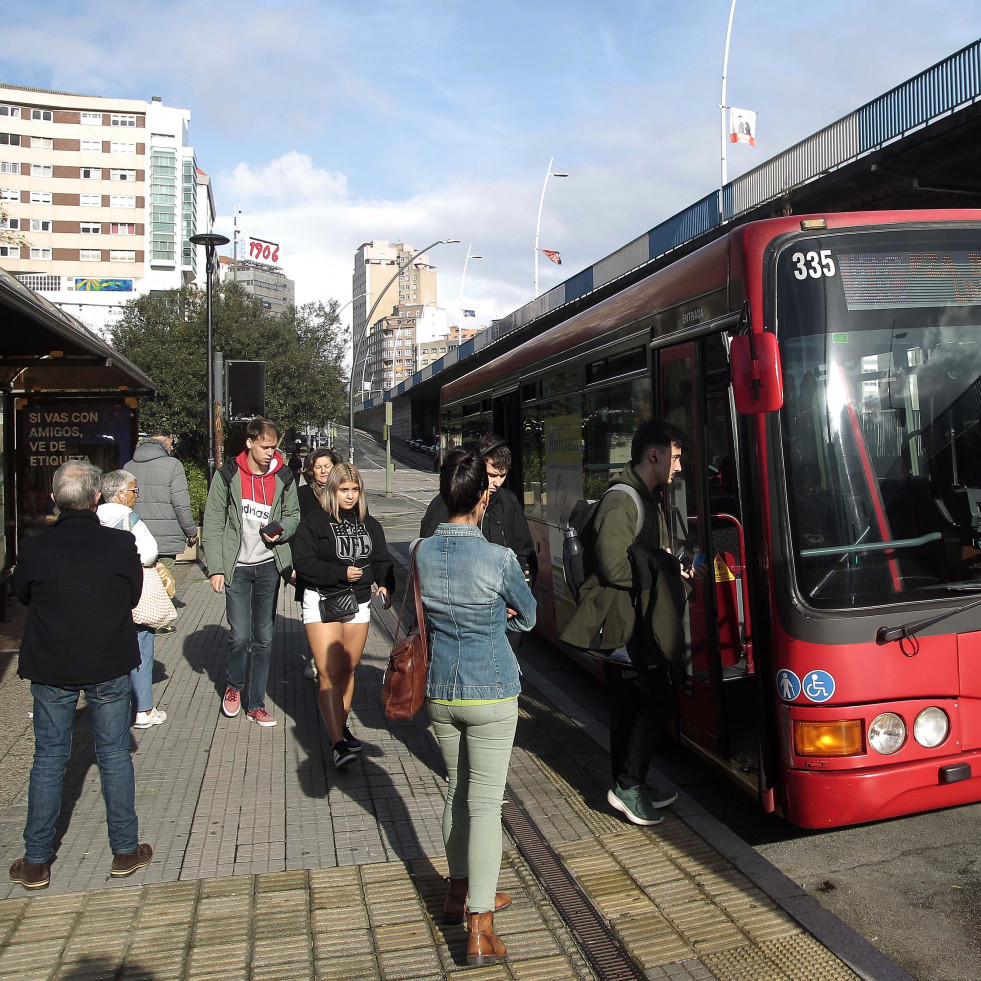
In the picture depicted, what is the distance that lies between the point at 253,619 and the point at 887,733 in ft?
12.7

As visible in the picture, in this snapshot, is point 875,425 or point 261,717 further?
point 261,717

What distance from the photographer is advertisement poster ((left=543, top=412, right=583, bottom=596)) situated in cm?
690

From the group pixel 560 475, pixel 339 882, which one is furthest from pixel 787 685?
pixel 560 475

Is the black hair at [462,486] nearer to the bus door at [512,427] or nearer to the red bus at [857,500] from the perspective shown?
the red bus at [857,500]

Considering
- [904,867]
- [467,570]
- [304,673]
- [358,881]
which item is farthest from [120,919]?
[304,673]

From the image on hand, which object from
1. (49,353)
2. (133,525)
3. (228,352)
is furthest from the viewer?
(228,352)

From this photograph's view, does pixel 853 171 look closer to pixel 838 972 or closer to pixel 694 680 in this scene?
pixel 694 680

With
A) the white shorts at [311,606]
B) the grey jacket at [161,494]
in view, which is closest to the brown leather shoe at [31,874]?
the white shorts at [311,606]

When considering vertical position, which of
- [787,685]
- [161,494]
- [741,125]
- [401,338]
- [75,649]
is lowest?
[787,685]

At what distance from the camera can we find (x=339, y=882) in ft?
12.9

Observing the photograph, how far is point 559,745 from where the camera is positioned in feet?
19.0

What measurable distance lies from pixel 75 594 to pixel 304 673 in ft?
12.5

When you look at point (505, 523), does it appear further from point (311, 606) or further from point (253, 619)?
point (253, 619)

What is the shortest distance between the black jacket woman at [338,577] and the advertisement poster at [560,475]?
6.67 ft
